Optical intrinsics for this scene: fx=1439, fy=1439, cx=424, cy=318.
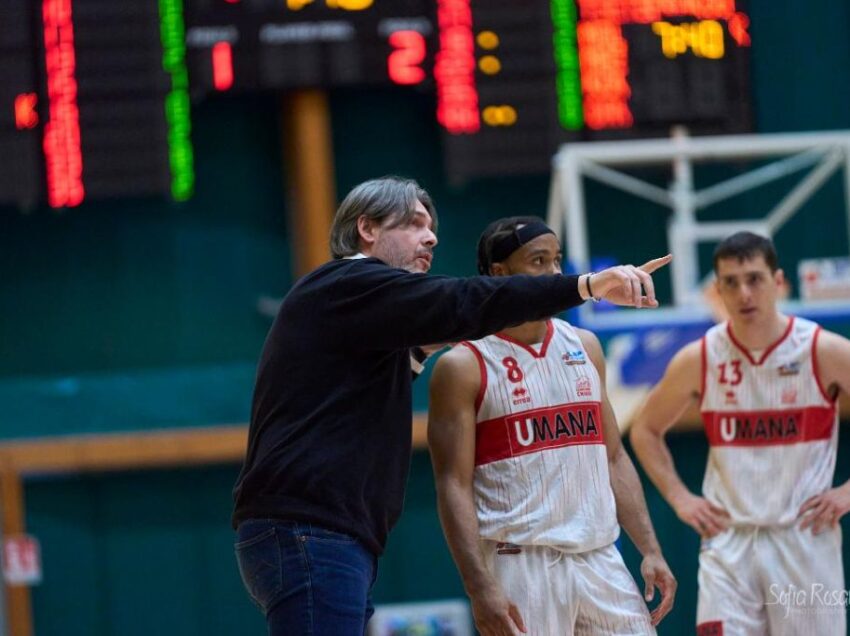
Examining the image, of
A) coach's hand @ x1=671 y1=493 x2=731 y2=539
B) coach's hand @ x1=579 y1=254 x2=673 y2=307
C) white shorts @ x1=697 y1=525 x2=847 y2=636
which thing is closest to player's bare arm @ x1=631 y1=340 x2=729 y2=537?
coach's hand @ x1=671 y1=493 x2=731 y2=539

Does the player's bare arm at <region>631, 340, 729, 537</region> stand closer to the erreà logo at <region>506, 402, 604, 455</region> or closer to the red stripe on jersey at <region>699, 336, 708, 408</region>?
the red stripe on jersey at <region>699, 336, 708, 408</region>

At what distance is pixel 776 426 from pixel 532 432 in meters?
1.26

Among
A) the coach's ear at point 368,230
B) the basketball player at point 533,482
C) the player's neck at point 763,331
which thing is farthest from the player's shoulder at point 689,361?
the coach's ear at point 368,230

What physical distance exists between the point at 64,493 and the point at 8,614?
86cm

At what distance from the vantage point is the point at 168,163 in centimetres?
894

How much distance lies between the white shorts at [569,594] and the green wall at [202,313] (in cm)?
565

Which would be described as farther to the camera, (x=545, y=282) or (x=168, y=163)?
(x=168, y=163)

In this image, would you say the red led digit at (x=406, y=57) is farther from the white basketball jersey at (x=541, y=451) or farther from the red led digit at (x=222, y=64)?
the white basketball jersey at (x=541, y=451)

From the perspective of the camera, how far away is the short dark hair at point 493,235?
4156mm

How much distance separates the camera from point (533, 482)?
4.05m

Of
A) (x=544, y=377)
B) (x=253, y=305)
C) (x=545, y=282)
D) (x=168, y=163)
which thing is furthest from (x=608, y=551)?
(x=253, y=305)

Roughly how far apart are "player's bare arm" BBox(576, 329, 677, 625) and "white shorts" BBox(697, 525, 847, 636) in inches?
26.9

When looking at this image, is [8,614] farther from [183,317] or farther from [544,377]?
[544,377]

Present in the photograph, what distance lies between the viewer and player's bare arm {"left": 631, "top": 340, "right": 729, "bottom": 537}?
499 cm
